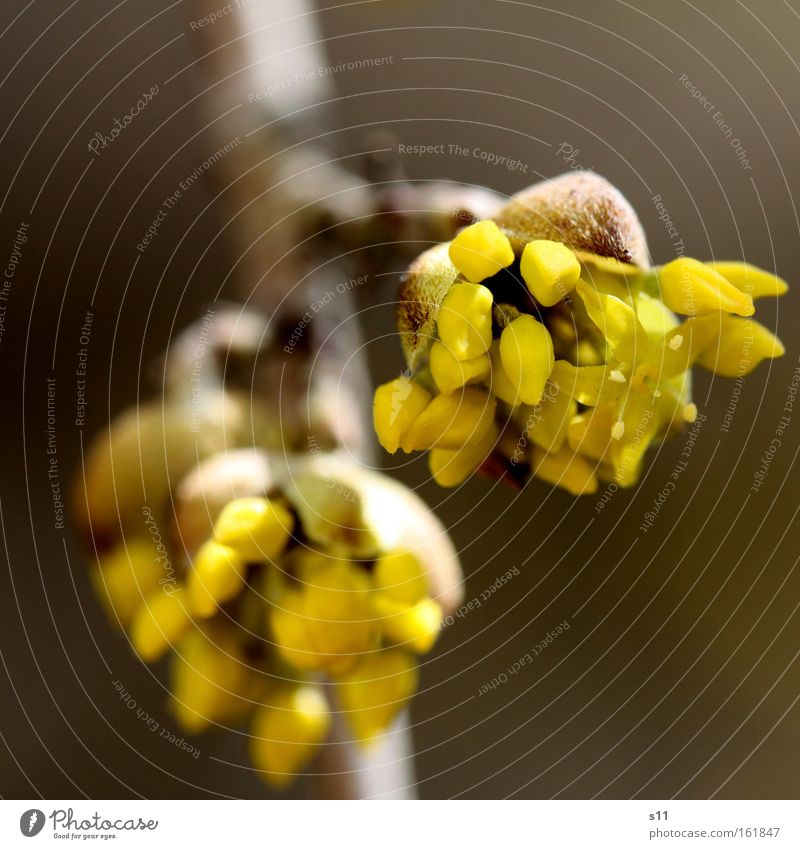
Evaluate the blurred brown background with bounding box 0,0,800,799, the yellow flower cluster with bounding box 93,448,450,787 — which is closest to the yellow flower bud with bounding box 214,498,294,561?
the yellow flower cluster with bounding box 93,448,450,787

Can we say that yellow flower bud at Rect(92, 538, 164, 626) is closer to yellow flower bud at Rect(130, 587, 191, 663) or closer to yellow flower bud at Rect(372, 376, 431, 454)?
yellow flower bud at Rect(130, 587, 191, 663)

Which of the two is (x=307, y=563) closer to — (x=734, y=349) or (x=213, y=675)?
(x=213, y=675)

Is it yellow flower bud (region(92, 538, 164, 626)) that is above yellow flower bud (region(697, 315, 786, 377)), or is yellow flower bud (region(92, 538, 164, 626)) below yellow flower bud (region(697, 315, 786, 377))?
below

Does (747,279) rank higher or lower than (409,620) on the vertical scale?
higher

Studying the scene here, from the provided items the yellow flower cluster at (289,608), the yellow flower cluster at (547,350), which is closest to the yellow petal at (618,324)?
the yellow flower cluster at (547,350)

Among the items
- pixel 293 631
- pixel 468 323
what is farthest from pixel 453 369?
pixel 293 631
